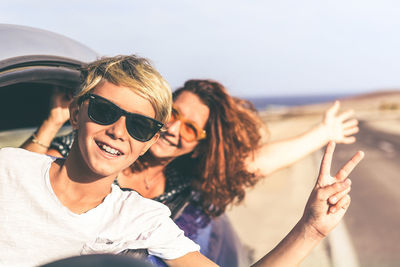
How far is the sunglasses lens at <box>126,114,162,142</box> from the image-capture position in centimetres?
186

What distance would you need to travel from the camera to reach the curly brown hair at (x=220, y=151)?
3.32m

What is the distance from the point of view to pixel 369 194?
8.15 metres

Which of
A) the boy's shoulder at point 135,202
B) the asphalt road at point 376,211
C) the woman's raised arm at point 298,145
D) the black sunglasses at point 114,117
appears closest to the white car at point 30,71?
the black sunglasses at point 114,117

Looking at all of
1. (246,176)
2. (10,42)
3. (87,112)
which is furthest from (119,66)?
(246,176)

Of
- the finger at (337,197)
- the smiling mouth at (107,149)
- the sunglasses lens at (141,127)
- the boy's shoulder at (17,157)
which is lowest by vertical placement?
the boy's shoulder at (17,157)

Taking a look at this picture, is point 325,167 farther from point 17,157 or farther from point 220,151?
point 17,157

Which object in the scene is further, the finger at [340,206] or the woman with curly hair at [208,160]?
the woman with curly hair at [208,160]

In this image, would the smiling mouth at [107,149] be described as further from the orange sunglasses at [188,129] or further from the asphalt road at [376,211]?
the asphalt road at [376,211]

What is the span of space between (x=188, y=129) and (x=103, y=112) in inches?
52.2

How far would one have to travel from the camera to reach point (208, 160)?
10.9 ft

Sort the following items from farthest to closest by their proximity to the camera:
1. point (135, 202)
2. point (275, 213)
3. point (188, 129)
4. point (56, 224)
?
1. point (275, 213)
2. point (188, 129)
3. point (135, 202)
4. point (56, 224)

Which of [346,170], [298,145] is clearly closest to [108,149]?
[346,170]

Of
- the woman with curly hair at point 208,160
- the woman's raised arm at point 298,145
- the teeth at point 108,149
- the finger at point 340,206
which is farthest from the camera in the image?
the woman's raised arm at point 298,145

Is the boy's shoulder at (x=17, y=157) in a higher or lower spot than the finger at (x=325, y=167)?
lower
